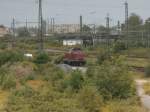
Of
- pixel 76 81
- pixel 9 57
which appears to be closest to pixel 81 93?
pixel 76 81

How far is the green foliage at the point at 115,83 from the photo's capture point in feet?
76.2

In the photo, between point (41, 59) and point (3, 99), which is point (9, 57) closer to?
point (41, 59)

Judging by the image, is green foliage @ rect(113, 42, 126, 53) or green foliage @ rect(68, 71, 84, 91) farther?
green foliage @ rect(113, 42, 126, 53)

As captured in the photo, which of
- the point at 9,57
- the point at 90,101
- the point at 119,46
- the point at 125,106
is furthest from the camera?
the point at 119,46

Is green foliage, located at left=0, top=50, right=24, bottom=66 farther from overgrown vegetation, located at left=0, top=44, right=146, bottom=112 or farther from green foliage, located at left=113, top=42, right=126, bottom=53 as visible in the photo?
green foliage, located at left=113, top=42, right=126, bottom=53

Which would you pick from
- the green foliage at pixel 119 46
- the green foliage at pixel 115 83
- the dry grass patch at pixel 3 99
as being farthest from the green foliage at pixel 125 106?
the green foliage at pixel 119 46

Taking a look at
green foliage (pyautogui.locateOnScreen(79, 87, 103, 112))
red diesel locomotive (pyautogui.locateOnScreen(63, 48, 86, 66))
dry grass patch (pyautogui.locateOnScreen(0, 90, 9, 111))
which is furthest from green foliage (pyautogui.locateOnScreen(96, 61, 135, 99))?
red diesel locomotive (pyautogui.locateOnScreen(63, 48, 86, 66))

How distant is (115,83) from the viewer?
23625 mm

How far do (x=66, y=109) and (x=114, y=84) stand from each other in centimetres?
532

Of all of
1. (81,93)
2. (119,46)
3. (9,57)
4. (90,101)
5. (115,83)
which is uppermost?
(119,46)

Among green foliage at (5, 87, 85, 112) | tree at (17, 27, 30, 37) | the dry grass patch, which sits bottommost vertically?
the dry grass patch

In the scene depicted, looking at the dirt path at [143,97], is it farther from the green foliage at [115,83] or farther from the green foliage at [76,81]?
the green foliage at [76,81]

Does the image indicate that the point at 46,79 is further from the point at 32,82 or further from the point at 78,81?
the point at 78,81

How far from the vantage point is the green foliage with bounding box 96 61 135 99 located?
2323 cm
